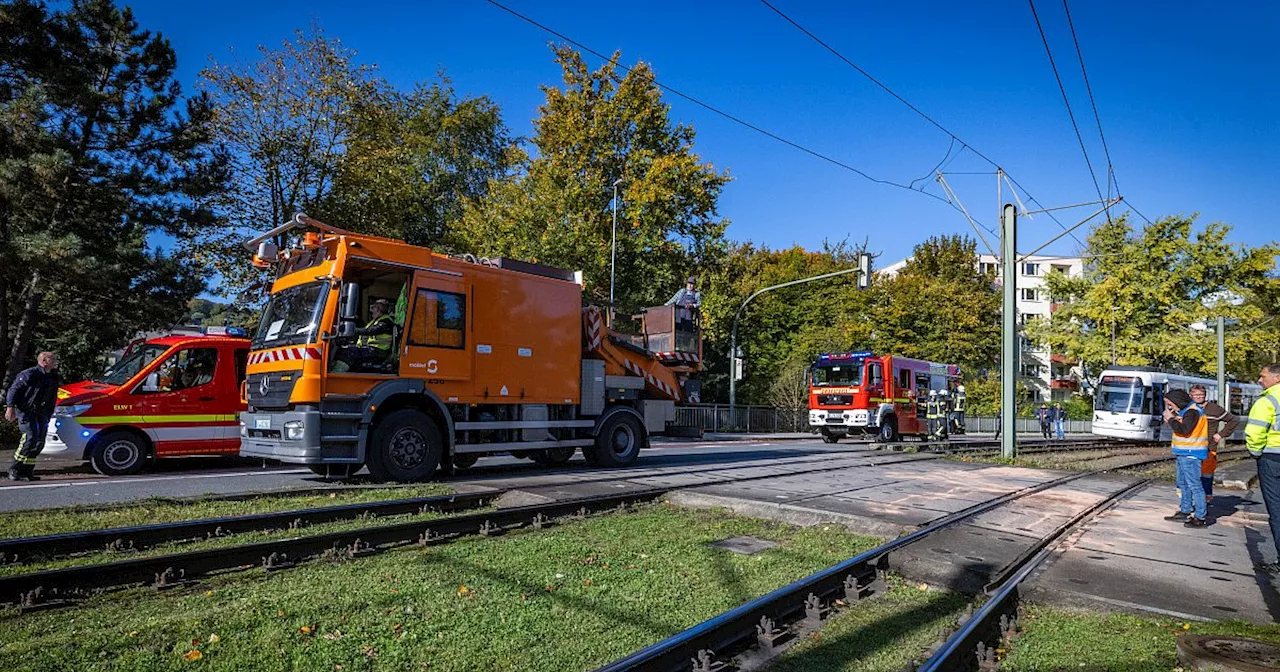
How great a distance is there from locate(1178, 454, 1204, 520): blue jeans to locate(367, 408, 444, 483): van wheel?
949 cm

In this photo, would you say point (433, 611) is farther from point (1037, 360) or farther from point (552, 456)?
point (1037, 360)

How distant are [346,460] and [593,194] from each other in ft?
76.6

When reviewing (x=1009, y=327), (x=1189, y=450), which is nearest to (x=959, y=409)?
(x=1009, y=327)

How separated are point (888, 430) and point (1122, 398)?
11927 mm

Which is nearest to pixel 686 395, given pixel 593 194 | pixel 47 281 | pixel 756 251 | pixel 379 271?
pixel 379 271

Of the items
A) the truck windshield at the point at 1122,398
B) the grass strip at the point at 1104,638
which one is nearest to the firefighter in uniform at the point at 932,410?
the truck windshield at the point at 1122,398

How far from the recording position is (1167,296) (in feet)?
144

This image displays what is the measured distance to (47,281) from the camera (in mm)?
17922

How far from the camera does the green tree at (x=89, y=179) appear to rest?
16.8 meters

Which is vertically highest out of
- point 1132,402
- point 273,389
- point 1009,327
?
point 1009,327

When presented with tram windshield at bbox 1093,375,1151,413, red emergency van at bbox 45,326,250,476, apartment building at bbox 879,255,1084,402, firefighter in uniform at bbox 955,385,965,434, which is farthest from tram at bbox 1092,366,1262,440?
apartment building at bbox 879,255,1084,402

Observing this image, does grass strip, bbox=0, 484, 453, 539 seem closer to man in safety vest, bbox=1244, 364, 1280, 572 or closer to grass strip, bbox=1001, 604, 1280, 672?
grass strip, bbox=1001, 604, 1280, 672

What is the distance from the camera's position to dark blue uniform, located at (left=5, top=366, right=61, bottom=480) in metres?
10.1

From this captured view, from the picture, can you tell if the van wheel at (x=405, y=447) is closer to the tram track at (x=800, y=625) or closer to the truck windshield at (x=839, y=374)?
the tram track at (x=800, y=625)
